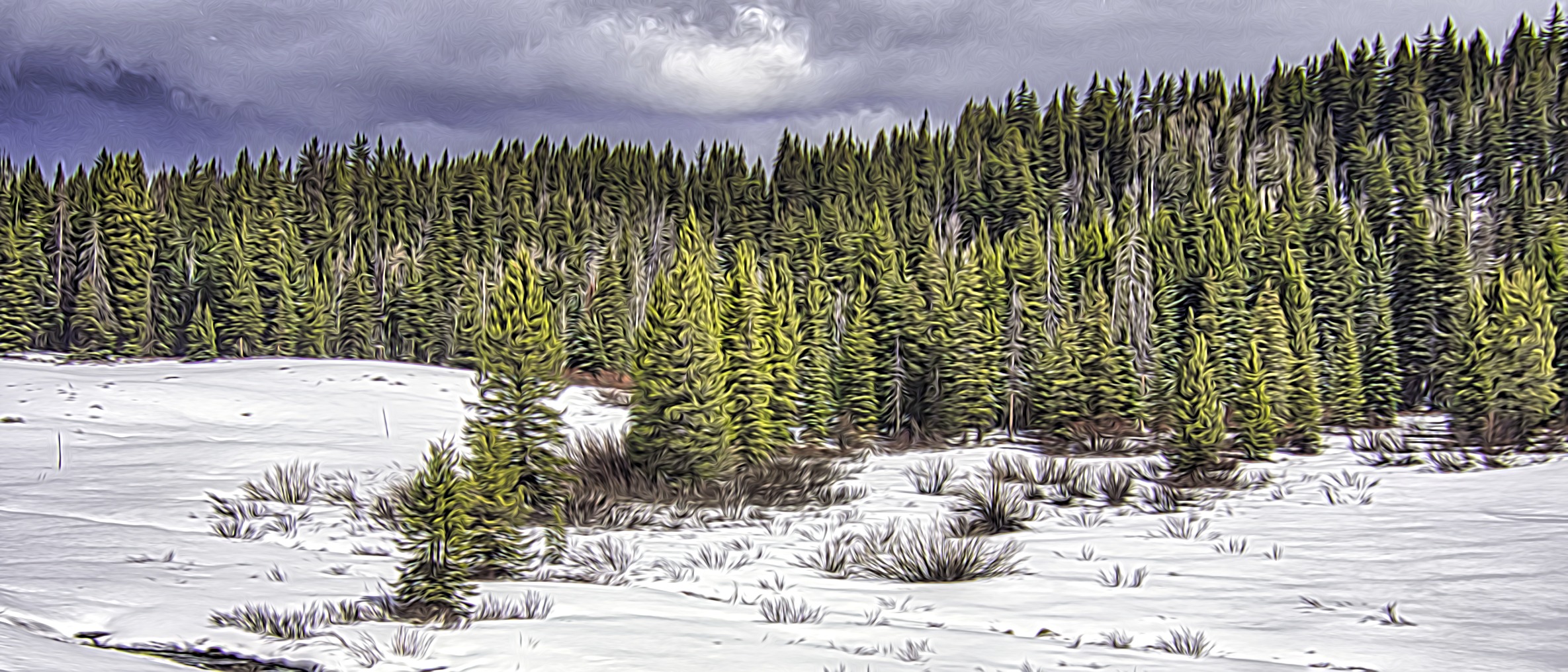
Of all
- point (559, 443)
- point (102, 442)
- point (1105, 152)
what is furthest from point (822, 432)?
point (1105, 152)

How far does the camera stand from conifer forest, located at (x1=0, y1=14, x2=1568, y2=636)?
45.2 feet

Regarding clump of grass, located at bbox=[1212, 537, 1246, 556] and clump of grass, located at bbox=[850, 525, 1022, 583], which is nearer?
clump of grass, located at bbox=[850, 525, 1022, 583]

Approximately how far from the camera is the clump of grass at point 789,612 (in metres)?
6.82

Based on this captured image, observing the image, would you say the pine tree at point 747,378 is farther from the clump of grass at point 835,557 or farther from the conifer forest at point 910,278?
the clump of grass at point 835,557

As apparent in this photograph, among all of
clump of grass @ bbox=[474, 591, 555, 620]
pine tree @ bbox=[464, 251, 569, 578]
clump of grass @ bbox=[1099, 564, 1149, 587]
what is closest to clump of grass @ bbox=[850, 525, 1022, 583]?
clump of grass @ bbox=[1099, 564, 1149, 587]

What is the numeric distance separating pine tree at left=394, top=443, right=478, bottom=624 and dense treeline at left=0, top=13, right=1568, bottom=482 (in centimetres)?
138

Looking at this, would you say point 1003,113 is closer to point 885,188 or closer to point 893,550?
point 885,188

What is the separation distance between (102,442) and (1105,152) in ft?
139

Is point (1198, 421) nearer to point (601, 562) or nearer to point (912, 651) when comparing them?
point (601, 562)

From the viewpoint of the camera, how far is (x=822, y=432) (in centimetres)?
1912

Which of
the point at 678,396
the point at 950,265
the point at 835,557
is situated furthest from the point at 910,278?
the point at 835,557

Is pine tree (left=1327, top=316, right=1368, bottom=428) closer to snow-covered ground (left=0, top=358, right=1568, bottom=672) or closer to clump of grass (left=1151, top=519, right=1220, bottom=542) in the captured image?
snow-covered ground (left=0, top=358, right=1568, bottom=672)

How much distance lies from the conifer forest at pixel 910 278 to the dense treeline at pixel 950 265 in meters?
0.11

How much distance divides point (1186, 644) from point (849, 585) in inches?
115
